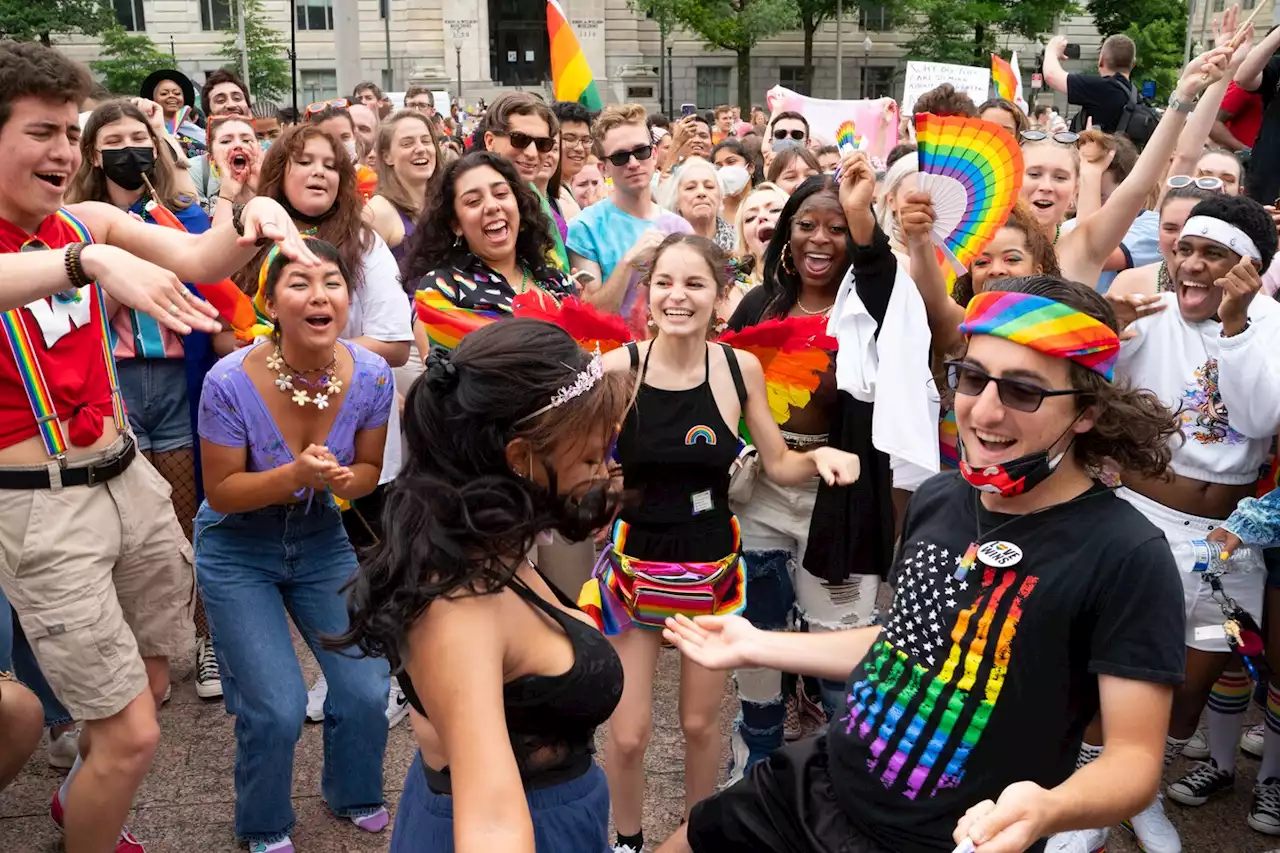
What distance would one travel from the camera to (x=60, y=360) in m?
3.10

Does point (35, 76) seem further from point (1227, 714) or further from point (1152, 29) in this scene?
point (1152, 29)

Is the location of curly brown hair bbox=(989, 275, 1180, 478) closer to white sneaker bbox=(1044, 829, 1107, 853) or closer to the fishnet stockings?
white sneaker bbox=(1044, 829, 1107, 853)

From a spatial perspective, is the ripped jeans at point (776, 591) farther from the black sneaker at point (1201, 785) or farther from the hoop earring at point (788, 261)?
A: the black sneaker at point (1201, 785)

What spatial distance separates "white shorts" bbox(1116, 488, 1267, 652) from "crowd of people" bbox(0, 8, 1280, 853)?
0.06 ft

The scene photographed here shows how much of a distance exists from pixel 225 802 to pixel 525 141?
3237 millimetres

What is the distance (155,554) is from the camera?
3443mm

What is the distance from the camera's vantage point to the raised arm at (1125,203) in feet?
13.5

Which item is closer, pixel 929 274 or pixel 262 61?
pixel 929 274

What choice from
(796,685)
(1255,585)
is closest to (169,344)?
(796,685)

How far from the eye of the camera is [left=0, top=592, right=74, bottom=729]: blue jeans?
339 centimetres

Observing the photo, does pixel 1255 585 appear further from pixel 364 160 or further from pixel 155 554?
pixel 364 160

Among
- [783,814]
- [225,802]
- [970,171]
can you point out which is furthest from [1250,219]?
[225,802]

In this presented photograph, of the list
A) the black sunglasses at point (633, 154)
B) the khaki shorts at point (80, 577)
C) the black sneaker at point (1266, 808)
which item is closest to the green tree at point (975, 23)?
the black sunglasses at point (633, 154)

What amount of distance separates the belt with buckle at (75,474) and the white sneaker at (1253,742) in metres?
4.10
